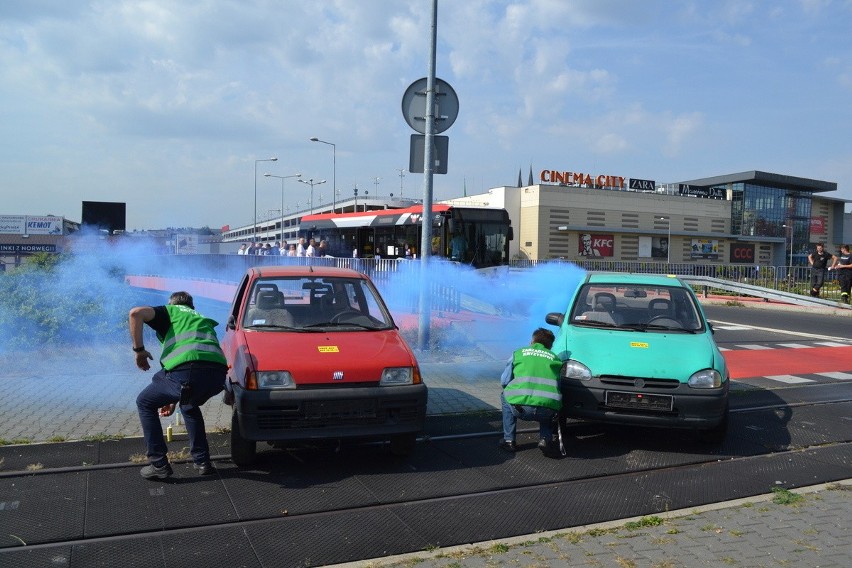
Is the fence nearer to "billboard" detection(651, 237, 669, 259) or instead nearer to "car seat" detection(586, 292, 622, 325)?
"car seat" detection(586, 292, 622, 325)

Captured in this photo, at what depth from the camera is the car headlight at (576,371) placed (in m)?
6.75

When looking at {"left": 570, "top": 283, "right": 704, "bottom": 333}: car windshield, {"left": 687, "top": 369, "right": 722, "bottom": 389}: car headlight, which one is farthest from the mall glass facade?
{"left": 687, "top": 369, "right": 722, "bottom": 389}: car headlight

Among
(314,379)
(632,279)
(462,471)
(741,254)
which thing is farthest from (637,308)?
(741,254)

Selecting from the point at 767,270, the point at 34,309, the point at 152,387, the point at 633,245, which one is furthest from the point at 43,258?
the point at 633,245

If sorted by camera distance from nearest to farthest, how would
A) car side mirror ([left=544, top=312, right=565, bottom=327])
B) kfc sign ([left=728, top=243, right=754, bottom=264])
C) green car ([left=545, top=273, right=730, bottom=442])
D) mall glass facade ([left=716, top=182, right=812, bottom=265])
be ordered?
green car ([left=545, top=273, right=730, bottom=442]) → car side mirror ([left=544, top=312, right=565, bottom=327]) → kfc sign ([left=728, top=243, right=754, bottom=264]) → mall glass facade ([left=716, top=182, right=812, bottom=265])

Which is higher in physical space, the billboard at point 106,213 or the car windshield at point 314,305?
the billboard at point 106,213

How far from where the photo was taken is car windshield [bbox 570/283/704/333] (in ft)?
25.2

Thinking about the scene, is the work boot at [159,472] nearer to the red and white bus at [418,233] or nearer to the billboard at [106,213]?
the red and white bus at [418,233]

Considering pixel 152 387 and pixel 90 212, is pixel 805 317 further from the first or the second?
pixel 90 212

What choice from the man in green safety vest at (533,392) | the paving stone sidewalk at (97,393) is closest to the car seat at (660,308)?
the man in green safety vest at (533,392)

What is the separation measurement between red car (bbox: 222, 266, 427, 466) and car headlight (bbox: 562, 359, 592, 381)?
158 centimetres

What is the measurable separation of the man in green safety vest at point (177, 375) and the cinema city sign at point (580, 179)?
51761 mm

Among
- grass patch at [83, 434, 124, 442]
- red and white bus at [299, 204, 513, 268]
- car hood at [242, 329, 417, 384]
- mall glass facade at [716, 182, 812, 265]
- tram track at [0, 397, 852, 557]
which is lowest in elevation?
tram track at [0, 397, 852, 557]

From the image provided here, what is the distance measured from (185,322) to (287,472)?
58.7 inches
